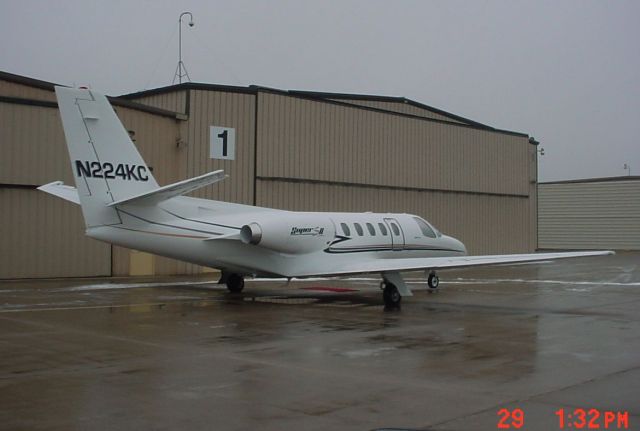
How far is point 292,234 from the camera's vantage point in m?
18.5

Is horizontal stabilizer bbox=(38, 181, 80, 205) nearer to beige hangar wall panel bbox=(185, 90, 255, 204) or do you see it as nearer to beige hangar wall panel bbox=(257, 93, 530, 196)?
beige hangar wall panel bbox=(185, 90, 255, 204)

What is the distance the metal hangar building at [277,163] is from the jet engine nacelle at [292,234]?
12.7m

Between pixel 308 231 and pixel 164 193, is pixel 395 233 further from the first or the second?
pixel 164 193

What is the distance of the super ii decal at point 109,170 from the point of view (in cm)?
1756

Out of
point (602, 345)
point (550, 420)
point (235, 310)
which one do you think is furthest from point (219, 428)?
point (235, 310)

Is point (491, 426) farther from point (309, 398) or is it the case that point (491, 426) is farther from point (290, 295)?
point (290, 295)

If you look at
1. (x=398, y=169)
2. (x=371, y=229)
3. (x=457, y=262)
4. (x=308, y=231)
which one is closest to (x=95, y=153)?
(x=308, y=231)

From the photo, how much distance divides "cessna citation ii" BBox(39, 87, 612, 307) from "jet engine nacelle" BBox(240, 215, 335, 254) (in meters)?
0.03

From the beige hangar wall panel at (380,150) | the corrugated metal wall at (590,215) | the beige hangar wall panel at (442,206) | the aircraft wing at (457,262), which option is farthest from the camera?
the corrugated metal wall at (590,215)

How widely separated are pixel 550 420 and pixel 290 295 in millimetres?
14950

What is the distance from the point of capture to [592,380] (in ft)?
27.8

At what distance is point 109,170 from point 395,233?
885 centimetres
